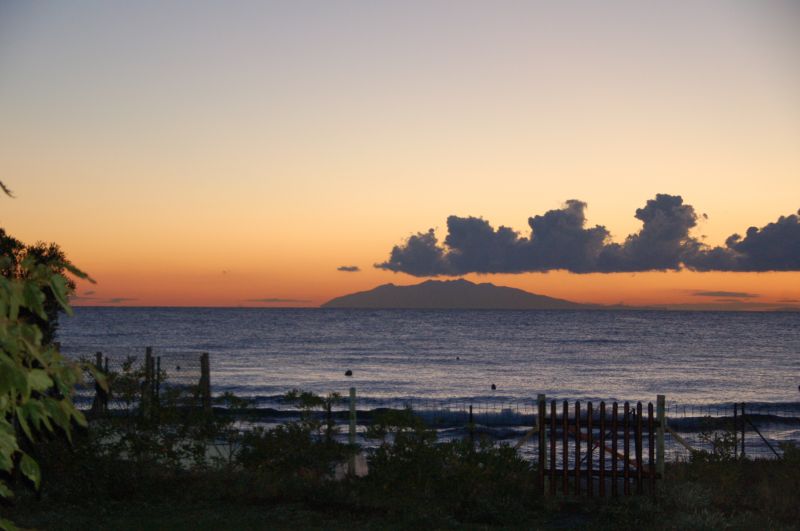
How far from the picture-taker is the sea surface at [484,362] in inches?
2274

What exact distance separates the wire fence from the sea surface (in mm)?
948

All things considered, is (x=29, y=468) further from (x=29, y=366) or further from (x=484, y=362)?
(x=484, y=362)

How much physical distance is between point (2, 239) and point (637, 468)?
21453 millimetres

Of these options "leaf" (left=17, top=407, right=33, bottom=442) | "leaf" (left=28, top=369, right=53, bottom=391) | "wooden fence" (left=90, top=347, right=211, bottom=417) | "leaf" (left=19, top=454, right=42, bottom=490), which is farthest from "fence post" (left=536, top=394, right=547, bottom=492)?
"leaf" (left=28, top=369, right=53, bottom=391)

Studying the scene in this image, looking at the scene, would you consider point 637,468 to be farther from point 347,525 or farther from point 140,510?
point 140,510

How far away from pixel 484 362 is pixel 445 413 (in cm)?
4493

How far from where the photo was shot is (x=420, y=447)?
Result: 49.4 feet

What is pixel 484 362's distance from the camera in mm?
85438

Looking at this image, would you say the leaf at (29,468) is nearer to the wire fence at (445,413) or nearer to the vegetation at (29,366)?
the vegetation at (29,366)

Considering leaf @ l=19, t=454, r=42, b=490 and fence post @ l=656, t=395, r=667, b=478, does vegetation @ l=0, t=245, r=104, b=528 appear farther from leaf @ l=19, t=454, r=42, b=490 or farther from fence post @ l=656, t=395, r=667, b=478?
fence post @ l=656, t=395, r=667, b=478

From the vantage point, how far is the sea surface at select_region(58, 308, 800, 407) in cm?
5775

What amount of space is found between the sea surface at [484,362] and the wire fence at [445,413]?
37.3 inches

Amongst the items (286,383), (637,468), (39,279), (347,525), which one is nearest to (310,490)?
(347,525)

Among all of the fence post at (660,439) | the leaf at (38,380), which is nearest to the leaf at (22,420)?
the leaf at (38,380)
